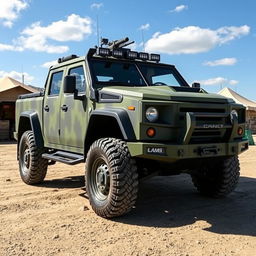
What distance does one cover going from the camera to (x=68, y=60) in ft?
21.6

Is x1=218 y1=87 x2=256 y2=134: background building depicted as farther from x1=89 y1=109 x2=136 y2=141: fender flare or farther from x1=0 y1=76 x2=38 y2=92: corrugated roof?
x1=89 y1=109 x2=136 y2=141: fender flare

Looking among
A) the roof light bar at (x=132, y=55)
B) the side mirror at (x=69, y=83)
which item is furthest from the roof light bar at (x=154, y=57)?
the side mirror at (x=69, y=83)

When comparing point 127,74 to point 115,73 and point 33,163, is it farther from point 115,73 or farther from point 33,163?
point 33,163

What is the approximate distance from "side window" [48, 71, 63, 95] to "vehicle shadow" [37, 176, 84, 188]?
172 centimetres

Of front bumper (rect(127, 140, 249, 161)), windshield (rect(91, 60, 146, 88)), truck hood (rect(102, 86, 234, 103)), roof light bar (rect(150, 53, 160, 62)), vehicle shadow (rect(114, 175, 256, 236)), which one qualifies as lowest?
vehicle shadow (rect(114, 175, 256, 236))

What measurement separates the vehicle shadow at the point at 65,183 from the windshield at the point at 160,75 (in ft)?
8.06

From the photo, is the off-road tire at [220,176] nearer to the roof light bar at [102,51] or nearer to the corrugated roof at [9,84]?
the roof light bar at [102,51]

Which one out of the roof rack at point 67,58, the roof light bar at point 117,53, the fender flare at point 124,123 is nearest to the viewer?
the fender flare at point 124,123

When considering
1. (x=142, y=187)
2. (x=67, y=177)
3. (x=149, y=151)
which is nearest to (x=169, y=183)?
(x=142, y=187)

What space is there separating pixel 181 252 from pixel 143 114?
5.11 feet

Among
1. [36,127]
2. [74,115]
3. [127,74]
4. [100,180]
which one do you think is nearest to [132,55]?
[127,74]

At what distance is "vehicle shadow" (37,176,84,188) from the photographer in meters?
7.22

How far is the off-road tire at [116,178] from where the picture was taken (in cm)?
467

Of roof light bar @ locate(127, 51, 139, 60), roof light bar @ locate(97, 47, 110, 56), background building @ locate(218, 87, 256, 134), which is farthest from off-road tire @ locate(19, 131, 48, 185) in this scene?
background building @ locate(218, 87, 256, 134)
